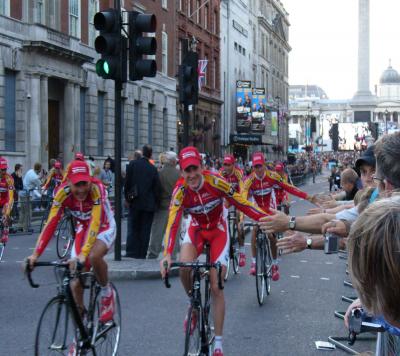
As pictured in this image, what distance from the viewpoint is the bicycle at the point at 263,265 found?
10.2 metres

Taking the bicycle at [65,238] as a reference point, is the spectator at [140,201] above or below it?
above

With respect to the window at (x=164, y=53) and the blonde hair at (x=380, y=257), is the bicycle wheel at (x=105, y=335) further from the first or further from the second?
the window at (x=164, y=53)

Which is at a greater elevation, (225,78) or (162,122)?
(225,78)

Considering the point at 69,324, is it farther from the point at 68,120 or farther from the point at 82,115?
the point at 82,115

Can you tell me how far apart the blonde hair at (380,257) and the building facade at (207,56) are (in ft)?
153

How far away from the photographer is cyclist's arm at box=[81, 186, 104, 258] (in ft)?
21.8

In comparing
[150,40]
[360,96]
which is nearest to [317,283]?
[150,40]

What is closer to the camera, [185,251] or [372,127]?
[185,251]

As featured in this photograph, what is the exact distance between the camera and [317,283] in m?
12.1

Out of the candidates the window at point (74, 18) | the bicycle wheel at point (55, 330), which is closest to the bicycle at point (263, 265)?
the bicycle wheel at point (55, 330)

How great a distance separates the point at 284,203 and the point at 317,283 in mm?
4608

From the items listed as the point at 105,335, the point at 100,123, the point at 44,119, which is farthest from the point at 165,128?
the point at 105,335

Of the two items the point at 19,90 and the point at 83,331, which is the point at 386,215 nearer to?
the point at 83,331

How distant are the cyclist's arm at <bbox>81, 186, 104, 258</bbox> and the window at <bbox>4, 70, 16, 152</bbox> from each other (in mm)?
21310
